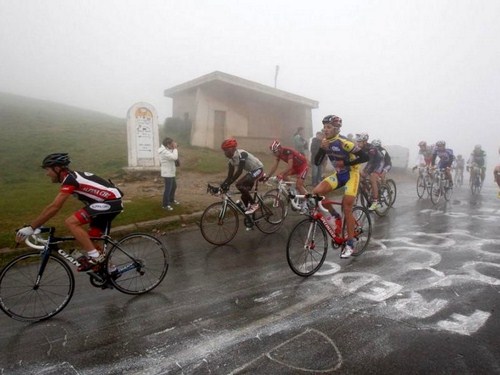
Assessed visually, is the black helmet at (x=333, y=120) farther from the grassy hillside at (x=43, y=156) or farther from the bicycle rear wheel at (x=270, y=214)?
the grassy hillside at (x=43, y=156)

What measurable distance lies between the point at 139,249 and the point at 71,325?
4.26 ft

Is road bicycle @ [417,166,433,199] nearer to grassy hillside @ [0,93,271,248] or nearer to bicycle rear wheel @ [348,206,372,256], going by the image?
bicycle rear wheel @ [348,206,372,256]

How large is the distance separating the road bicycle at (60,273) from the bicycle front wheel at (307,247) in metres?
2.00

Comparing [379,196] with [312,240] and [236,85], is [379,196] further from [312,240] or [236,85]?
[236,85]

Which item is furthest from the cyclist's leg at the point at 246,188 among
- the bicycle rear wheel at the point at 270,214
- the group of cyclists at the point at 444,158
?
the group of cyclists at the point at 444,158

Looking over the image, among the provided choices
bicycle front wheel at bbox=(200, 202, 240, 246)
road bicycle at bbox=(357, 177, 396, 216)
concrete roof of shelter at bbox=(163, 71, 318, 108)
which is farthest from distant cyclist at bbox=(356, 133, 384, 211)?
concrete roof of shelter at bbox=(163, 71, 318, 108)

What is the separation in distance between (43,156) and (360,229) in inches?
690

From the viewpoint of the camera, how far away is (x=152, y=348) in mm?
3596

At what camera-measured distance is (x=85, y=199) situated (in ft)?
15.4

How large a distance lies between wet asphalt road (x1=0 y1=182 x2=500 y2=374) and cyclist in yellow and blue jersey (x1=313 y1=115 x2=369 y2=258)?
803 millimetres

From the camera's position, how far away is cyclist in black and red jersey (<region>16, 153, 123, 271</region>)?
4.47 metres

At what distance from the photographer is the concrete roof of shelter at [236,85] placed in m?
22.0

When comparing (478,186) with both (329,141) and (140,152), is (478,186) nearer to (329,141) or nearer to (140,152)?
(329,141)

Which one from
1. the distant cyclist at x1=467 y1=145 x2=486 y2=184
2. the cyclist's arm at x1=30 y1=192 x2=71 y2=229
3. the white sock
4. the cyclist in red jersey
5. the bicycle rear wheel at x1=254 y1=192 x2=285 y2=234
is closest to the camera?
the cyclist's arm at x1=30 y1=192 x2=71 y2=229
